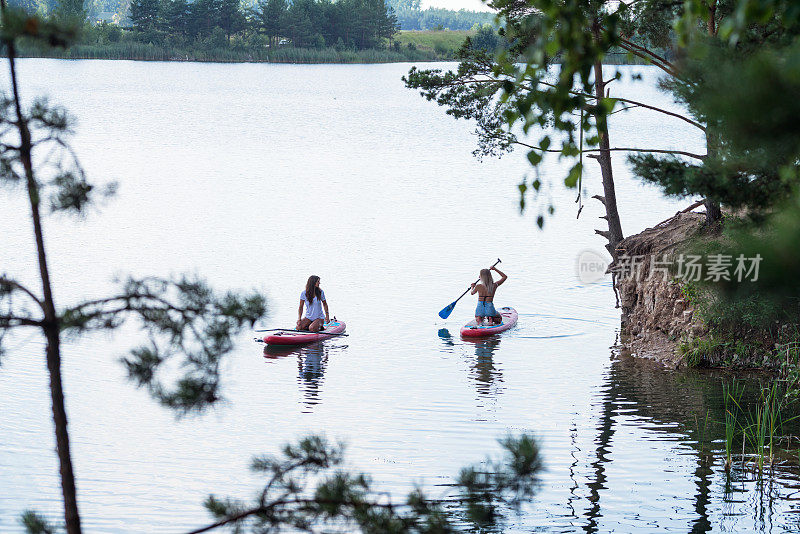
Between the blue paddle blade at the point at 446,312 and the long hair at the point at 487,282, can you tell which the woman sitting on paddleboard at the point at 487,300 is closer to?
the long hair at the point at 487,282

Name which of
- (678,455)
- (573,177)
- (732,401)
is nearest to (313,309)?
(732,401)

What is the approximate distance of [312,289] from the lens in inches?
600

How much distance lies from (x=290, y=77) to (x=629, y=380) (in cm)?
6910

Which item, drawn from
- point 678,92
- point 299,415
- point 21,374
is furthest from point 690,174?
point 21,374

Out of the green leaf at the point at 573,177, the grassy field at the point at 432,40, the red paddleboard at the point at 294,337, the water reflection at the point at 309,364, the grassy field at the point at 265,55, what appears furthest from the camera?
the grassy field at the point at 432,40

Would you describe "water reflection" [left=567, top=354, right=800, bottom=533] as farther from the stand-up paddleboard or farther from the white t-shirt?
the white t-shirt

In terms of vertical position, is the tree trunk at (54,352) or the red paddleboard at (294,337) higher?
the tree trunk at (54,352)

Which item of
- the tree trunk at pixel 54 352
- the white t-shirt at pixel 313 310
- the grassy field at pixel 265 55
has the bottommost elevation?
the white t-shirt at pixel 313 310

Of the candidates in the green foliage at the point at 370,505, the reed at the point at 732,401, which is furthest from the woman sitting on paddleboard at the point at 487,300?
the green foliage at the point at 370,505

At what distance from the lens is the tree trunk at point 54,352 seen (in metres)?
4.22

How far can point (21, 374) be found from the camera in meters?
12.9

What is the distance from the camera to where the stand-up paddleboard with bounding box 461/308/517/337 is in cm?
1541

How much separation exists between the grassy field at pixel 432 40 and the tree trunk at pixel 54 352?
8798 centimetres

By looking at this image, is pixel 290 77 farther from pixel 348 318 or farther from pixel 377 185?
pixel 348 318
